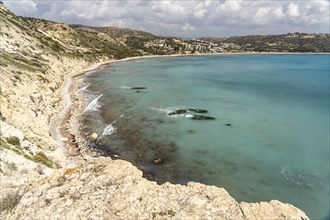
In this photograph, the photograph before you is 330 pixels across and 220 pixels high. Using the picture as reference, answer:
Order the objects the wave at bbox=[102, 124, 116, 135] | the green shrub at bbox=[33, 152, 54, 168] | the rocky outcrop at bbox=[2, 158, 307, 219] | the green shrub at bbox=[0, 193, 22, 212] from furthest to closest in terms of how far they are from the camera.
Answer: the wave at bbox=[102, 124, 116, 135]
the green shrub at bbox=[33, 152, 54, 168]
the green shrub at bbox=[0, 193, 22, 212]
the rocky outcrop at bbox=[2, 158, 307, 219]

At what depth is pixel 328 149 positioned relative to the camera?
121ft

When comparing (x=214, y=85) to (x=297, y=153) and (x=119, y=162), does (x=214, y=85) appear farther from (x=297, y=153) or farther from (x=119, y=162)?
(x=119, y=162)

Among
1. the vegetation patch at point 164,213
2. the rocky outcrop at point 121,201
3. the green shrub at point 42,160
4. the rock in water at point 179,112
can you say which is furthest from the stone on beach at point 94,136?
the vegetation patch at point 164,213

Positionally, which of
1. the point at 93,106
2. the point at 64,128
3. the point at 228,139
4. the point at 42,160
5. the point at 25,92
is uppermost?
the point at 25,92

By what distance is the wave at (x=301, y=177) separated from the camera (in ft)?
93.2

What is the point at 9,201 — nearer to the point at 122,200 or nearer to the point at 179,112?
the point at 122,200

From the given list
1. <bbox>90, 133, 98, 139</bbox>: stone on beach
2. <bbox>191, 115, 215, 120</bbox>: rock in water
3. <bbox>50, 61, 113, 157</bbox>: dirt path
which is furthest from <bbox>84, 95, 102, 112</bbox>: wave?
<bbox>191, 115, 215, 120</bbox>: rock in water

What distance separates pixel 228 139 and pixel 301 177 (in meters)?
11.6

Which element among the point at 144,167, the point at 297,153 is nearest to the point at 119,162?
the point at 144,167

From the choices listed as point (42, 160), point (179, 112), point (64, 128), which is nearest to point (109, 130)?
point (64, 128)

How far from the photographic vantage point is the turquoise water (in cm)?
2836

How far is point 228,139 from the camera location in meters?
39.4

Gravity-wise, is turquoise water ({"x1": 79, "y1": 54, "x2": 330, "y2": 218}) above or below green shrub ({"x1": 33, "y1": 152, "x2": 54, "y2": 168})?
below

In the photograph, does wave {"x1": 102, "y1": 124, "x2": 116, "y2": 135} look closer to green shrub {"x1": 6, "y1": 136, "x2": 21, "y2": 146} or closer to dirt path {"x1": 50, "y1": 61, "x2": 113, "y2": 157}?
dirt path {"x1": 50, "y1": 61, "x2": 113, "y2": 157}
